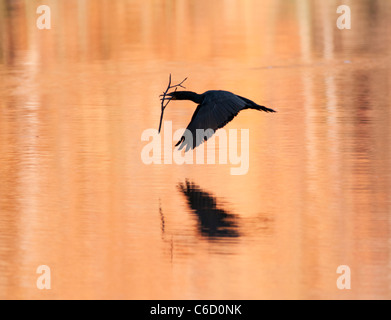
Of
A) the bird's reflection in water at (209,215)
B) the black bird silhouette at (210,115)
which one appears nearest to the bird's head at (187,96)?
the black bird silhouette at (210,115)

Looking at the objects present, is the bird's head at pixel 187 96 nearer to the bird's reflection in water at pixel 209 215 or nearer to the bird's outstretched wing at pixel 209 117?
the bird's outstretched wing at pixel 209 117

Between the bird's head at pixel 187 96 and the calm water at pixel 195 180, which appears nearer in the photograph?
the calm water at pixel 195 180

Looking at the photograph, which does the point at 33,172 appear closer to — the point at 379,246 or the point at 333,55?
the point at 379,246

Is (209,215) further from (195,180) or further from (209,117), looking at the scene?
(209,117)

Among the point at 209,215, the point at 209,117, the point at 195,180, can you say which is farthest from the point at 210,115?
the point at 209,215

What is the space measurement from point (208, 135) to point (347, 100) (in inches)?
196

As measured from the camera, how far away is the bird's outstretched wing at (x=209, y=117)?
34.6ft

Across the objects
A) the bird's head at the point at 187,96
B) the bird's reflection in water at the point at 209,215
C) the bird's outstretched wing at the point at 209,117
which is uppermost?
the bird's head at the point at 187,96

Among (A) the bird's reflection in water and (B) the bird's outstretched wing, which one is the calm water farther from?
(B) the bird's outstretched wing

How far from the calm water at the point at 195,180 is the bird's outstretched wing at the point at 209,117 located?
0.43 metres

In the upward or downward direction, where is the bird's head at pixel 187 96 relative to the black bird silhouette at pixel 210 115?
upward

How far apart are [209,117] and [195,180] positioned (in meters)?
0.67
